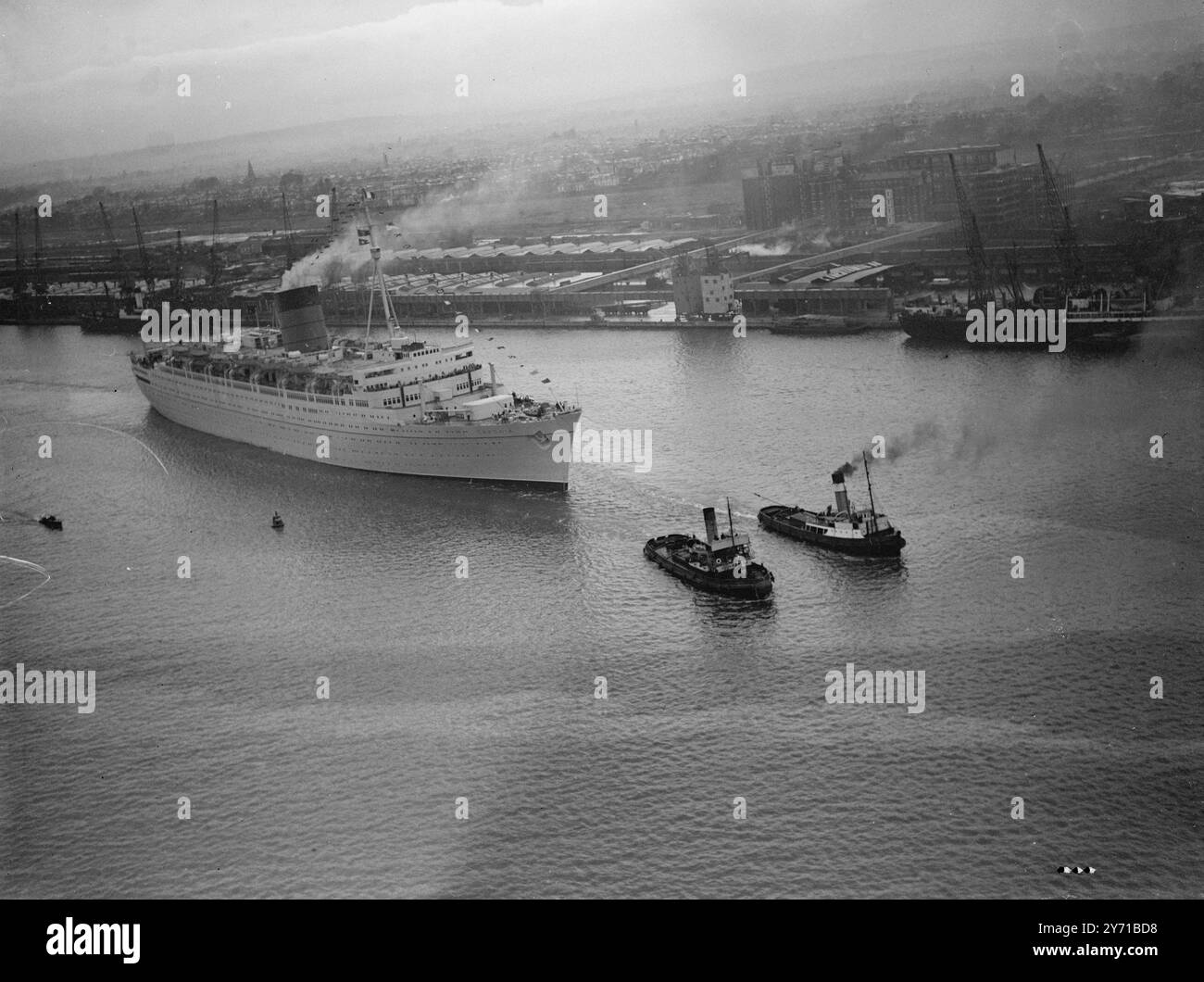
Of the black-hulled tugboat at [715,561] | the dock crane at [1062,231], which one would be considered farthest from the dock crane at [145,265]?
the black-hulled tugboat at [715,561]

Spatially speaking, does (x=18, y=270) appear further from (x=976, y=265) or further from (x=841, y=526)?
(x=841, y=526)

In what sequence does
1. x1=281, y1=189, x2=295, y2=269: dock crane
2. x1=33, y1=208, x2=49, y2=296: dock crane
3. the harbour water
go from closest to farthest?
the harbour water < x1=33, y1=208, x2=49, y2=296: dock crane < x1=281, y1=189, x2=295, y2=269: dock crane

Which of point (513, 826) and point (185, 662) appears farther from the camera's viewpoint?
point (185, 662)

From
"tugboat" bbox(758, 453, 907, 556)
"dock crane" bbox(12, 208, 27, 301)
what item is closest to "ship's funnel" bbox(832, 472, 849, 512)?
"tugboat" bbox(758, 453, 907, 556)

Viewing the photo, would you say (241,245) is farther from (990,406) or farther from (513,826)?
(513,826)

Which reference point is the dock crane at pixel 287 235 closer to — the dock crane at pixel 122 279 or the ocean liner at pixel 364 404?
the dock crane at pixel 122 279

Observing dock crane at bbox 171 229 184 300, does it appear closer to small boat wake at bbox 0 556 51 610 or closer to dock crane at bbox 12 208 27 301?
dock crane at bbox 12 208 27 301

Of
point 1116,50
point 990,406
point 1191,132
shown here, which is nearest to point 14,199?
point 990,406

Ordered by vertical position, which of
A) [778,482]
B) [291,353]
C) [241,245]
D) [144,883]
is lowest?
[144,883]
